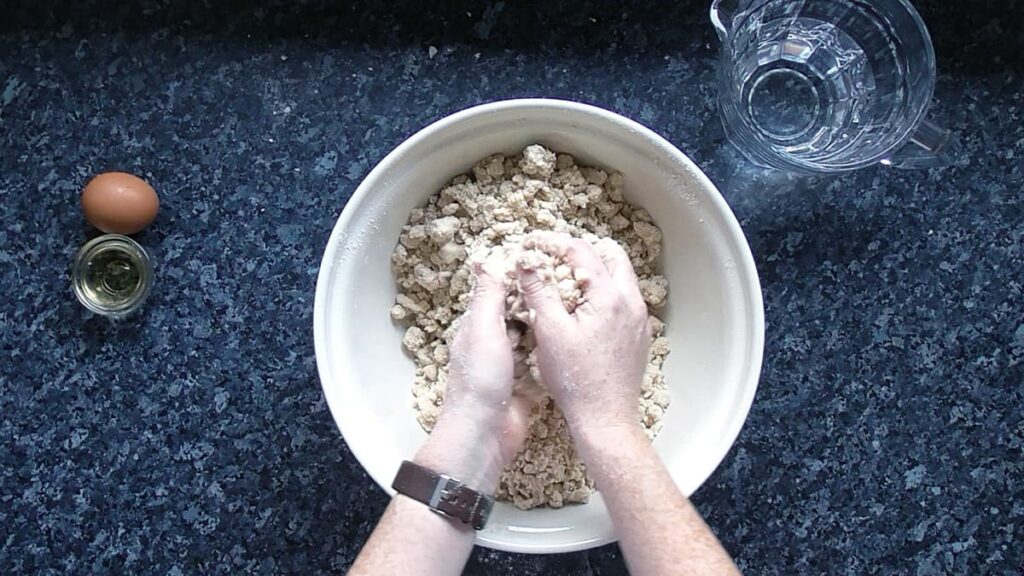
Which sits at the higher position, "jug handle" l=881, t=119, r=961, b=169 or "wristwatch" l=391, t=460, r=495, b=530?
"jug handle" l=881, t=119, r=961, b=169

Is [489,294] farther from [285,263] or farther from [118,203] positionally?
[118,203]

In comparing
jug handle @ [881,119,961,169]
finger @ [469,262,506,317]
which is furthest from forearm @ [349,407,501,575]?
jug handle @ [881,119,961,169]

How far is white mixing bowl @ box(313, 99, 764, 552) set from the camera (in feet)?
2.90

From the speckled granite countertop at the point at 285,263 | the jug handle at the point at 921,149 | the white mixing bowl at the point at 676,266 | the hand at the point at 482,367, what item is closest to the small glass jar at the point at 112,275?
the speckled granite countertop at the point at 285,263

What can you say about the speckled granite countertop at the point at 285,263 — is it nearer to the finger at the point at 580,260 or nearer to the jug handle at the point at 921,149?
the jug handle at the point at 921,149

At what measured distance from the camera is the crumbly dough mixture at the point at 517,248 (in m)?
0.92

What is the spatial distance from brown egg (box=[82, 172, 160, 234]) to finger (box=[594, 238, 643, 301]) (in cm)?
50

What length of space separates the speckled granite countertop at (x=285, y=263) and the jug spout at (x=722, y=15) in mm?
59

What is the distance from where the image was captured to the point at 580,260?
0.86 metres

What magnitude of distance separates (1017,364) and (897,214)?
229mm

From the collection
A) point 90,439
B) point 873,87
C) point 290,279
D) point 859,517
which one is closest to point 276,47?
point 290,279

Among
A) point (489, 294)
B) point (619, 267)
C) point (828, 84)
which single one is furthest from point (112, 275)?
point (828, 84)

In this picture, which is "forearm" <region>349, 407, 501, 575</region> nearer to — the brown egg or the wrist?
the wrist

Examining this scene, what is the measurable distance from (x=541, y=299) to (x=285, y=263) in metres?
0.34
